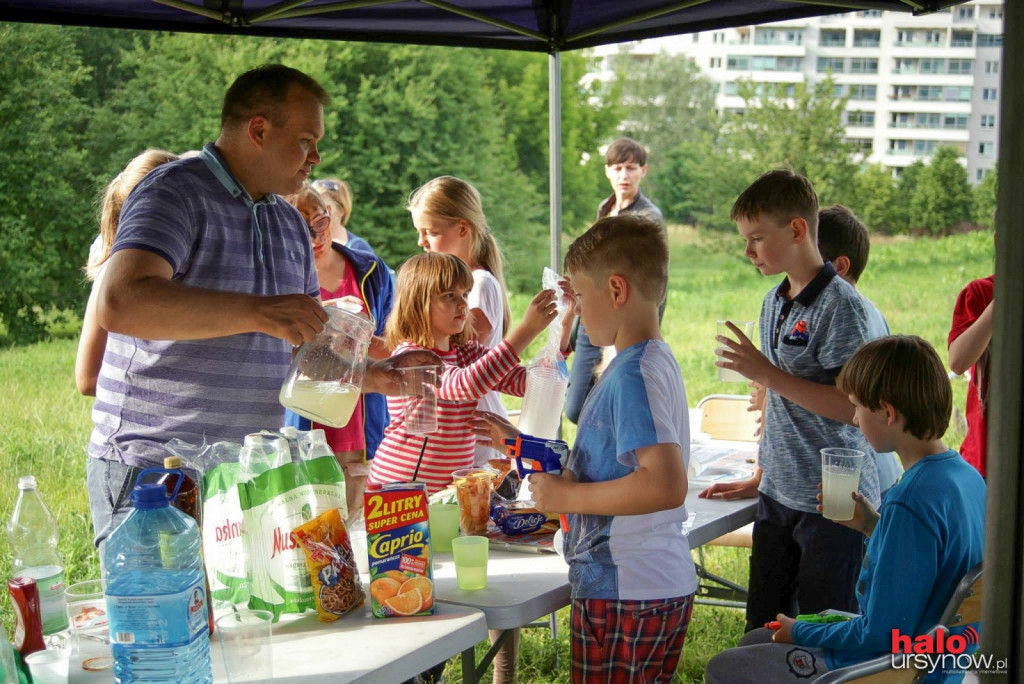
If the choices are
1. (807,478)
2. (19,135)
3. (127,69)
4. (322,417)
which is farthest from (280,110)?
(127,69)

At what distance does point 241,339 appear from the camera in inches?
94.7

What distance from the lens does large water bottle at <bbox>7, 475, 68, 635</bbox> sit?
1794mm

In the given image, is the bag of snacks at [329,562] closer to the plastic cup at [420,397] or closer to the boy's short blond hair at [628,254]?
the plastic cup at [420,397]

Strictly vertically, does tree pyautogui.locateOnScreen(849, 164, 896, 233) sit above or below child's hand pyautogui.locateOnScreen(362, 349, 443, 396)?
above

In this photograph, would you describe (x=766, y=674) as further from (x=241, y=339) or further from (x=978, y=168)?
(x=978, y=168)

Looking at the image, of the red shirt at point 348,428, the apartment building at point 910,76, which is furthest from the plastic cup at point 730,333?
the apartment building at point 910,76

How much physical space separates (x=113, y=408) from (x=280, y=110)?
0.87 m

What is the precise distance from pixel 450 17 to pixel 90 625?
2.57 meters

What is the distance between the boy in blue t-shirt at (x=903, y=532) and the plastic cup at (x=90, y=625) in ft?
4.37

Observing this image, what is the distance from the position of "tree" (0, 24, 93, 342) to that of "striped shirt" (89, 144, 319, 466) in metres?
7.03

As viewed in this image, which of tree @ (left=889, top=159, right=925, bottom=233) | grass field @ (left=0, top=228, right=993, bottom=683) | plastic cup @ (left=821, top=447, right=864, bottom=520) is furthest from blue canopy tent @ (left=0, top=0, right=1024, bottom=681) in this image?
tree @ (left=889, top=159, right=925, bottom=233)

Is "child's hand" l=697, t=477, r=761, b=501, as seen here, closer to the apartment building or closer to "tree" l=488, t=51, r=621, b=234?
the apartment building

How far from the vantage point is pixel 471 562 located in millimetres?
2041

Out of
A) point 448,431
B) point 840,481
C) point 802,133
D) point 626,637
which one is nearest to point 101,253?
point 448,431
